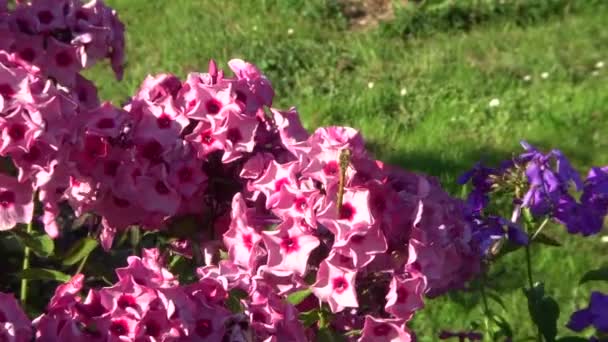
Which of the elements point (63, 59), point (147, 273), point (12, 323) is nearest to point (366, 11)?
point (63, 59)

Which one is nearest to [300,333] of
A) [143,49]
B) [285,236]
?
[285,236]

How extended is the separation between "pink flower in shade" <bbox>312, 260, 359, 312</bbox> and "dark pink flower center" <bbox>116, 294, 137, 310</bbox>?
0.77 ft

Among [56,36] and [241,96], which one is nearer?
[241,96]

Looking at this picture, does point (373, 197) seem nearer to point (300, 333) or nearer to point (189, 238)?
point (300, 333)

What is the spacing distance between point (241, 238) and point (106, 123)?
220 mm

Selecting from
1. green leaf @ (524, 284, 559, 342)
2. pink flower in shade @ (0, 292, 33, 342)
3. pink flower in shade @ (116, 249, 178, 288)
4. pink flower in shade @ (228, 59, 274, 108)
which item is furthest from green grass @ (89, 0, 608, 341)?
pink flower in shade @ (0, 292, 33, 342)

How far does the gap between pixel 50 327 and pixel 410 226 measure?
1.41 ft

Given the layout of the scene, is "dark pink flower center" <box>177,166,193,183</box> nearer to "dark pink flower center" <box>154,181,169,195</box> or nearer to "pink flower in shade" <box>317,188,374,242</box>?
"dark pink flower center" <box>154,181,169,195</box>

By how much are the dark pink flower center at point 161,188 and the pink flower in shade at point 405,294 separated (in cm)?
31

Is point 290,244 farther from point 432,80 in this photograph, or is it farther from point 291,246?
point 432,80

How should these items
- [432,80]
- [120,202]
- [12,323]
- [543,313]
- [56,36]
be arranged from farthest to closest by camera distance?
[432,80]
[543,313]
[56,36]
[120,202]
[12,323]

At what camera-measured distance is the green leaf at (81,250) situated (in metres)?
1.58

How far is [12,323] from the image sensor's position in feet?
3.61

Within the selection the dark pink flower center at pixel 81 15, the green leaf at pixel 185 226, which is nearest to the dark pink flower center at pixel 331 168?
the green leaf at pixel 185 226
